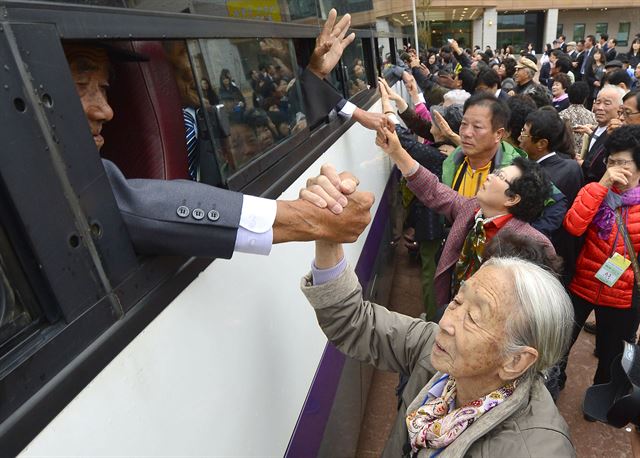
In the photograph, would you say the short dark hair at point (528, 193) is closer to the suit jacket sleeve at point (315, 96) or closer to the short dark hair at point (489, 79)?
the suit jacket sleeve at point (315, 96)

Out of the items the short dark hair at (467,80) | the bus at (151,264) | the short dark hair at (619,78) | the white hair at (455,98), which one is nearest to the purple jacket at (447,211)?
the bus at (151,264)

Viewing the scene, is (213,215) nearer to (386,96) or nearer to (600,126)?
(386,96)

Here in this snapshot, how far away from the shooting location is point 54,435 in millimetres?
698

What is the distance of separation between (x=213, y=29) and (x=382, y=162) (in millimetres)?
2703

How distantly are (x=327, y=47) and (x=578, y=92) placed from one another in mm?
3607

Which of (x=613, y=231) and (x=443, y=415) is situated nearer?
(x=443, y=415)

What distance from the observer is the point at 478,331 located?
1204 millimetres

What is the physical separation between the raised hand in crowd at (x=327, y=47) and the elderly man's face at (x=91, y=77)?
125cm

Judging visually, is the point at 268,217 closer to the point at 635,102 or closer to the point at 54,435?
the point at 54,435

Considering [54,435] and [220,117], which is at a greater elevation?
[220,117]

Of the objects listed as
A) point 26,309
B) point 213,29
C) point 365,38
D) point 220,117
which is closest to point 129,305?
point 26,309

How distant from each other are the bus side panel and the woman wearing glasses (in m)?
1.61

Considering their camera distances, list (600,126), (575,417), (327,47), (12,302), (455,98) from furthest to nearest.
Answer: (455,98) → (600,126) → (575,417) → (327,47) → (12,302)

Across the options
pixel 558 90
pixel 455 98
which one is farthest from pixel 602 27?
pixel 455 98
